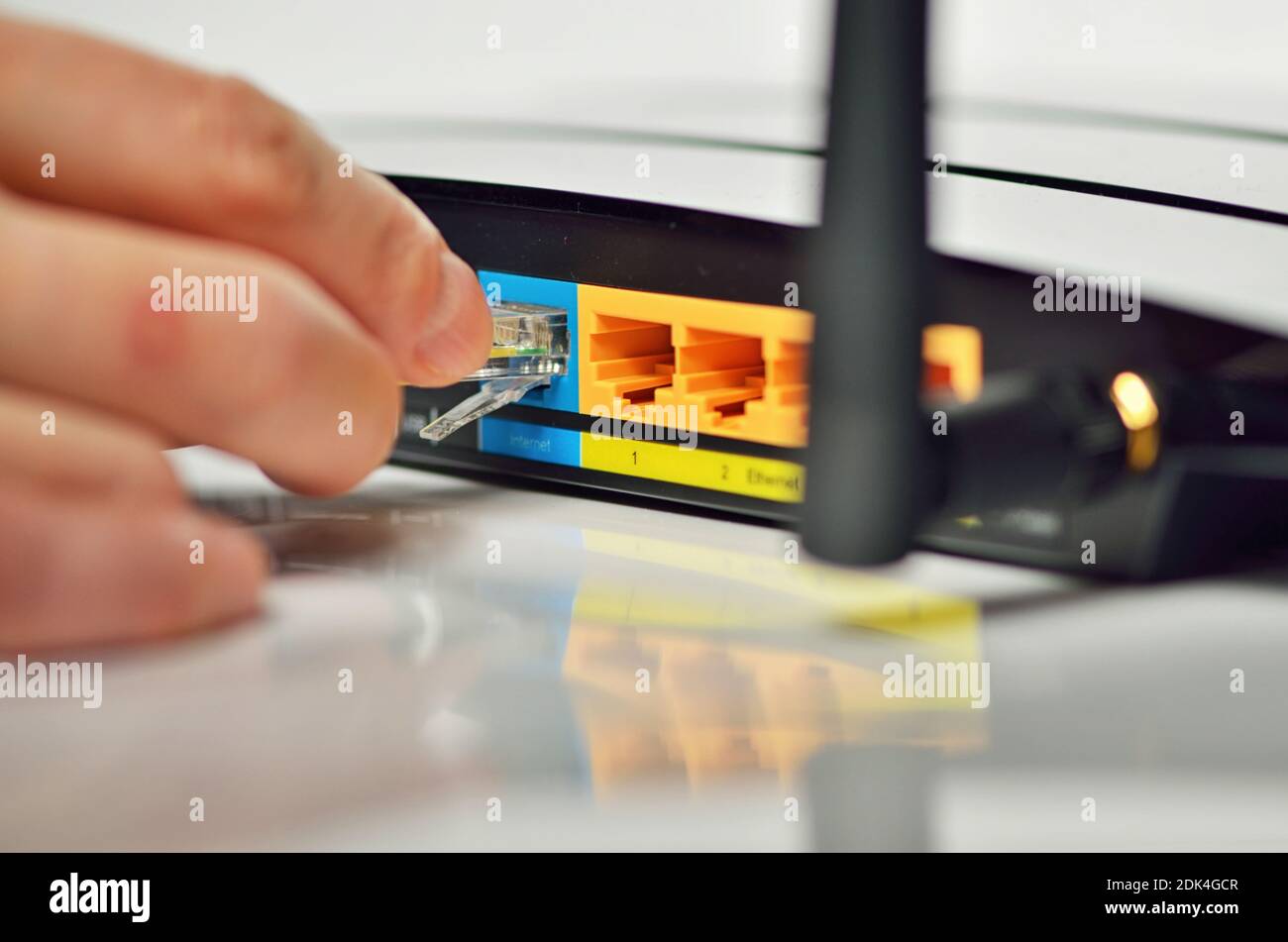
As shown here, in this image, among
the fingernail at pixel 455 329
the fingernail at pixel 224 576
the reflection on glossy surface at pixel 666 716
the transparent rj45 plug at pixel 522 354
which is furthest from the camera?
the transparent rj45 plug at pixel 522 354

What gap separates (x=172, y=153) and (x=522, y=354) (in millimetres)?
279

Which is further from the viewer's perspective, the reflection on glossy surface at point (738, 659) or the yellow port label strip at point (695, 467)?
the yellow port label strip at point (695, 467)

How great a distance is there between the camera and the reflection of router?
54 centimetres

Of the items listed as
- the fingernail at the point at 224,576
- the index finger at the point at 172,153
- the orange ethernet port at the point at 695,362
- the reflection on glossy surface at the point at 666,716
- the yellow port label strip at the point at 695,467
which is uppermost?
the index finger at the point at 172,153

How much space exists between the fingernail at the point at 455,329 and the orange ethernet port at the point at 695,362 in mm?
108

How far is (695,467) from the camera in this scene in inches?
33.6

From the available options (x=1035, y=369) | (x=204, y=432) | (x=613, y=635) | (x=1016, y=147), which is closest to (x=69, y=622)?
(x=204, y=432)

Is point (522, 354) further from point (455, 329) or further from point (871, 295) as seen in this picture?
point (871, 295)

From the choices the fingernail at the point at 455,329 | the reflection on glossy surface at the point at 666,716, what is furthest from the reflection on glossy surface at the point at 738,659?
the fingernail at the point at 455,329

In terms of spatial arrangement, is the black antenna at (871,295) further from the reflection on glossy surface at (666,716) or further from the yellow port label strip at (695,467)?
the yellow port label strip at (695,467)

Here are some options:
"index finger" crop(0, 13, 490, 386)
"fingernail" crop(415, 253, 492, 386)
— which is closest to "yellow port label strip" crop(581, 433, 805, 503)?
"fingernail" crop(415, 253, 492, 386)

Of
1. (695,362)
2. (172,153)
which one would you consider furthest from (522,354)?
(172,153)

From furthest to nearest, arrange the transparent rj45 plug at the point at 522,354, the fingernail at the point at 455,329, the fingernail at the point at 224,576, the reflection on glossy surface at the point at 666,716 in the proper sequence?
the transparent rj45 plug at the point at 522,354, the fingernail at the point at 455,329, the fingernail at the point at 224,576, the reflection on glossy surface at the point at 666,716

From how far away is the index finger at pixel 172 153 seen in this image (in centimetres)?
64
